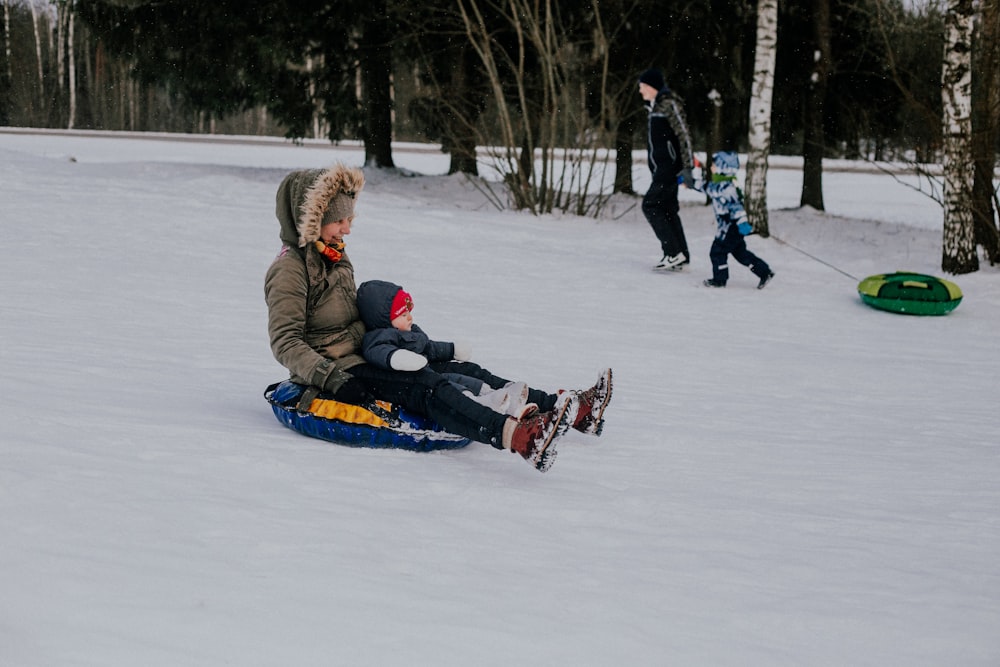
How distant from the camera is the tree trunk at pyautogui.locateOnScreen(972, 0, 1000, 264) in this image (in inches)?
420

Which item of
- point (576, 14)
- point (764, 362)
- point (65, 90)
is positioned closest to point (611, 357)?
point (764, 362)

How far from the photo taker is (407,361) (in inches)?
169

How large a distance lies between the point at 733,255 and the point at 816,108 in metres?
7.60

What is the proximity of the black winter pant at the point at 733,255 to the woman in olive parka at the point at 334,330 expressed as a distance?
5.37 m

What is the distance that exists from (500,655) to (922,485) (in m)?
2.69

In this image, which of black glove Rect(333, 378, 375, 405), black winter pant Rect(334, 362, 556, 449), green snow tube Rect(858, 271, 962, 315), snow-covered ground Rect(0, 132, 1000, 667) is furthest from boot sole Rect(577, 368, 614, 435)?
green snow tube Rect(858, 271, 962, 315)

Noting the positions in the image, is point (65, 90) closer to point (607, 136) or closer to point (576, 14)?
point (576, 14)

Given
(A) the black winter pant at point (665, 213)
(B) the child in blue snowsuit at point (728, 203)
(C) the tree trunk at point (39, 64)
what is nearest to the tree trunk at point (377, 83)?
(A) the black winter pant at point (665, 213)

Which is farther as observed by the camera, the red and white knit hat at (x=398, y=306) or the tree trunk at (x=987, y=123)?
the tree trunk at (x=987, y=123)

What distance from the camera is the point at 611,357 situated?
7.12 metres

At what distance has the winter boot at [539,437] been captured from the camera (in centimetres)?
404

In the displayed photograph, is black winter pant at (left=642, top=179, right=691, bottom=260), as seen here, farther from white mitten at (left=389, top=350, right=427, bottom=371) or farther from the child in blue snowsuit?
white mitten at (left=389, top=350, right=427, bottom=371)

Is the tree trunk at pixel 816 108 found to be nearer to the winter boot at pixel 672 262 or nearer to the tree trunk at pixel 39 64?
the winter boot at pixel 672 262

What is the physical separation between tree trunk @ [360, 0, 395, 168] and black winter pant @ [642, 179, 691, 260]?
7412mm
